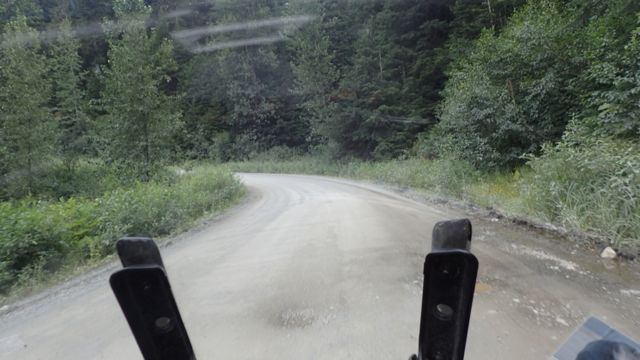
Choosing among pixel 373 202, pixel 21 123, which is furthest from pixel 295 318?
pixel 21 123

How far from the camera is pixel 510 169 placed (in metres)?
11.3

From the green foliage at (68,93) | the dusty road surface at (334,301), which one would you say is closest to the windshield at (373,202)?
the dusty road surface at (334,301)

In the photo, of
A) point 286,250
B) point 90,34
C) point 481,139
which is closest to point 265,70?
point 90,34

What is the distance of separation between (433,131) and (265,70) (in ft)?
70.7

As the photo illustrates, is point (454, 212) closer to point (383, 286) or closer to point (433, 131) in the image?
point (383, 286)

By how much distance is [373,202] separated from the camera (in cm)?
1003

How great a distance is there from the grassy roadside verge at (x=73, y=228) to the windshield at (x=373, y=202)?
0.04m

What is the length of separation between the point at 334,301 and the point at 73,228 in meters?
4.99

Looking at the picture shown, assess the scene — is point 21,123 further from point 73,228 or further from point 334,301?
point 334,301

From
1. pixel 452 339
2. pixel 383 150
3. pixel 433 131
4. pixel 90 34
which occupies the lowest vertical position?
pixel 383 150

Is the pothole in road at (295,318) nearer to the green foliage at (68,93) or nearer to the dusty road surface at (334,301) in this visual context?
the dusty road surface at (334,301)

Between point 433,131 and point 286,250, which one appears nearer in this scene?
point 286,250

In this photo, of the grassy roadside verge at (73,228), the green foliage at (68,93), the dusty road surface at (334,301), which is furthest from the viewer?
the green foliage at (68,93)

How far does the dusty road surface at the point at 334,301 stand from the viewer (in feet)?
9.05
